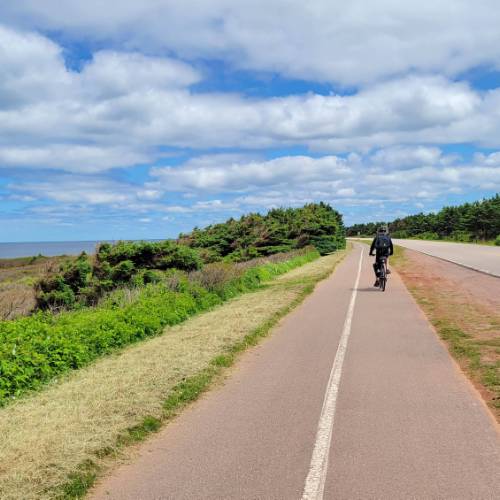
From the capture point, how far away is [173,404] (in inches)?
257

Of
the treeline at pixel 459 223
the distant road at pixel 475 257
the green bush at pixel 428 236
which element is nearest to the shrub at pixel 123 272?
the distant road at pixel 475 257

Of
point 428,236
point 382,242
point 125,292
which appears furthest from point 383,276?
point 428,236

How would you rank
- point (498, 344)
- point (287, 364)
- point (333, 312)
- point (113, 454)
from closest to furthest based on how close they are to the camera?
point (113, 454)
point (287, 364)
point (498, 344)
point (333, 312)

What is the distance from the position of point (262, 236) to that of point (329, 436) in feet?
119

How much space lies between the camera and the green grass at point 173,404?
4.38 m

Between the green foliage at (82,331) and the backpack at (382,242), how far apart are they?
238 inches

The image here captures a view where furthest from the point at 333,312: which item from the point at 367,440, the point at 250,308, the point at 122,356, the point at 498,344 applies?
the point at 367,440

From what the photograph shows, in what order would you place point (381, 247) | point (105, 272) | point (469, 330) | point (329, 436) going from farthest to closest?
point (105, 272), point (381, 247), point (469, 330), point (329, 436)

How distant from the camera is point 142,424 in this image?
18.9 feet

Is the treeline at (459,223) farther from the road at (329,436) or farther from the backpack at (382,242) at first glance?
the road at (329,436)

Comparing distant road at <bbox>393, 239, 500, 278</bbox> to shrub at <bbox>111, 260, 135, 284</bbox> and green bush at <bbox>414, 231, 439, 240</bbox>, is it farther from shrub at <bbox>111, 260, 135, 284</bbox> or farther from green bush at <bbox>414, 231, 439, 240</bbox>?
green bush at <bbox>414, 231, 439, 240</bbox>

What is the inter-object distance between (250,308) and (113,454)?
10003 mm

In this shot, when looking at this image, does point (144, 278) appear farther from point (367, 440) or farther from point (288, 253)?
point (288, 253)

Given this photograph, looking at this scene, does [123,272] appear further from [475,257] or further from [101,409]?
[475,257]
